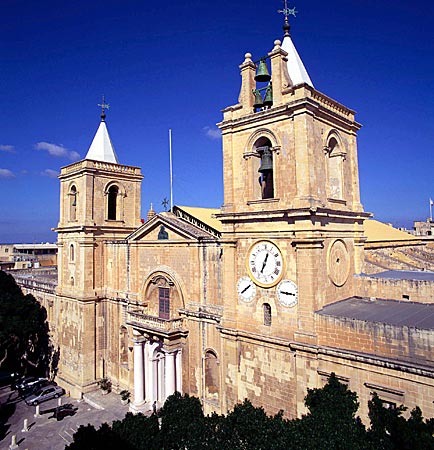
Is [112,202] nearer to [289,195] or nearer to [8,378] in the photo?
[8,378]

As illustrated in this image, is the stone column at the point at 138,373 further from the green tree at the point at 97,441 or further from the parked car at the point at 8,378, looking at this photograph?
the parked car at the point at 8,378

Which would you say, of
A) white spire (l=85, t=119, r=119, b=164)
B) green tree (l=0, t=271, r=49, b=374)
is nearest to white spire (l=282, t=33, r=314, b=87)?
white spire (l=85, t=119, r=119, b=164)

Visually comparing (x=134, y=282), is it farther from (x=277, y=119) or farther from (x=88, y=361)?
(x=277, y=119)

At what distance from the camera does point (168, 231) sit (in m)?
21.3

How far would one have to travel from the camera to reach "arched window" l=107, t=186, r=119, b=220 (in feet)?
91.5

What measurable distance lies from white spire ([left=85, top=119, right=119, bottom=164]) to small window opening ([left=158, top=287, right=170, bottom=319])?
37.2 feet

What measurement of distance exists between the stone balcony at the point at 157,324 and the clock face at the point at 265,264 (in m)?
6.87

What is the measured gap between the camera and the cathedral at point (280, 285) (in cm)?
1243

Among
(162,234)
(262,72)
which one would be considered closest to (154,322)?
(162,234)

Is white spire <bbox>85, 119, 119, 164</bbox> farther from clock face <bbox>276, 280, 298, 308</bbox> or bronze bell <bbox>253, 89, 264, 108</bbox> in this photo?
clock face <bbox>276, 280, 298, 308</bbox>

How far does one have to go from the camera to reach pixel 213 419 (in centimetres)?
1004

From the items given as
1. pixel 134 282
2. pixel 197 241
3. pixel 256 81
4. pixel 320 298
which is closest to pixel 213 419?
pixel 320 298

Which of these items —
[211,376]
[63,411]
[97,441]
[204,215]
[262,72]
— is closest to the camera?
[97,441]

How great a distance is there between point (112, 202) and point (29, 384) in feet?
48.4
